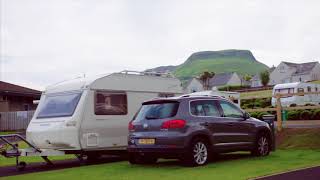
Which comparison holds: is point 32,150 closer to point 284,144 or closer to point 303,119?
point 284,144

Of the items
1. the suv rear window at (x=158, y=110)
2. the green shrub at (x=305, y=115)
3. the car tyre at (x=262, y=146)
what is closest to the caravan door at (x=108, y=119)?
the suv rear window at (x=158, y=110)

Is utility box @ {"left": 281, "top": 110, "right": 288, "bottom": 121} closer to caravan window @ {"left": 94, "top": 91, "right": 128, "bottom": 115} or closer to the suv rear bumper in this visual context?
caravan window @ {"left": 94, "top": 91, "right": 128, "bottom": 115}

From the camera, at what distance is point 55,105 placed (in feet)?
47.0

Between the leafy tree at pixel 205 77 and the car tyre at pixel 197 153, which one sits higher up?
the leafy tree at pixel 205 77

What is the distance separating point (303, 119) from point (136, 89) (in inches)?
608

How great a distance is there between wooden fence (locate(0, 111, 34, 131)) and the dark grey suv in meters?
26.4

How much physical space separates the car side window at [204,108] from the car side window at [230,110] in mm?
300

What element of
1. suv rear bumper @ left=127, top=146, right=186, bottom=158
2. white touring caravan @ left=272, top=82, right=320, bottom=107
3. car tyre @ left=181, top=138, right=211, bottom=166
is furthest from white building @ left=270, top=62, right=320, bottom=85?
suv rear bumper @ left=127, top=146, right=186, bottom=158

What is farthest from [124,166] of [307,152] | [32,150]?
[307,152]

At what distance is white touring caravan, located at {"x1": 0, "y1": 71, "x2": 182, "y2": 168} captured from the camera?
1347 centimetres

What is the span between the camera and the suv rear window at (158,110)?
481 inches

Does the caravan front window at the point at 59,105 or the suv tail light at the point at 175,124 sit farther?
the caravan front window at the point at 59,105

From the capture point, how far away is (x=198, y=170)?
11.4m

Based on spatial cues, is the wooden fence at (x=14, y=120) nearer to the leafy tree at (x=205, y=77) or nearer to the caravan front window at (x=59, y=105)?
the caravan front window at (x=59, y=105)
